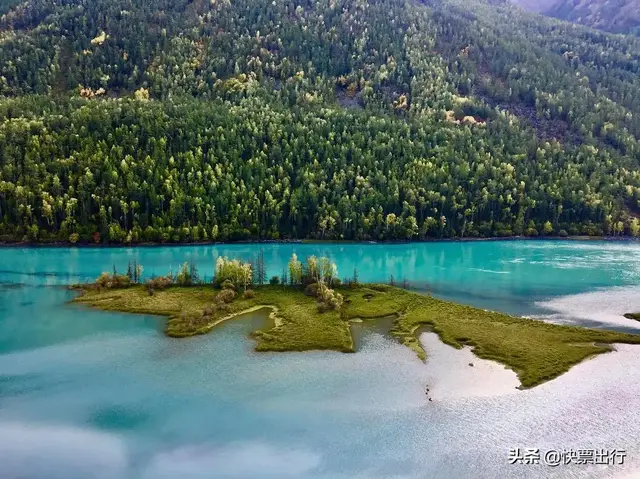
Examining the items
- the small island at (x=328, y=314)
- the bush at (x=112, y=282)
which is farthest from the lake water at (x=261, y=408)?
the bush at (x=112, y=282)

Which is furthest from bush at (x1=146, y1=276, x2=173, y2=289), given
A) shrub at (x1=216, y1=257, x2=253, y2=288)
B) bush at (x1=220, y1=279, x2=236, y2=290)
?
bush at (x1=220, y1=279, x2=236, y2=290)

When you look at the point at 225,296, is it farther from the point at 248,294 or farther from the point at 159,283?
the point at 159,283

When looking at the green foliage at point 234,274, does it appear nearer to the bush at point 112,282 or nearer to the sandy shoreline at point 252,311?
the sandy shoreline at point 252,311

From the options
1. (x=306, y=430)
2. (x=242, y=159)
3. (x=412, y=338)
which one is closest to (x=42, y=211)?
(x=242, y=159)

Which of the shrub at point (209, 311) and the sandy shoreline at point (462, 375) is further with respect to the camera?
the shrub at point (209, 311)

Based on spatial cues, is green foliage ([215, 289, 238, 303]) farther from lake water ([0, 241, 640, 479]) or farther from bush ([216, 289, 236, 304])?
lake water ([0, 241, 640, 479])

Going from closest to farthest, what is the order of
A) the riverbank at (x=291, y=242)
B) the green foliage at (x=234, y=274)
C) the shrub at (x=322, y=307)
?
the shrub at (x=322, y=307) → the green foliage at (x=234, y=274) → the riverbank at (x=291, y=242)

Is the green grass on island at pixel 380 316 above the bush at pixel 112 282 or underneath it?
underneath
